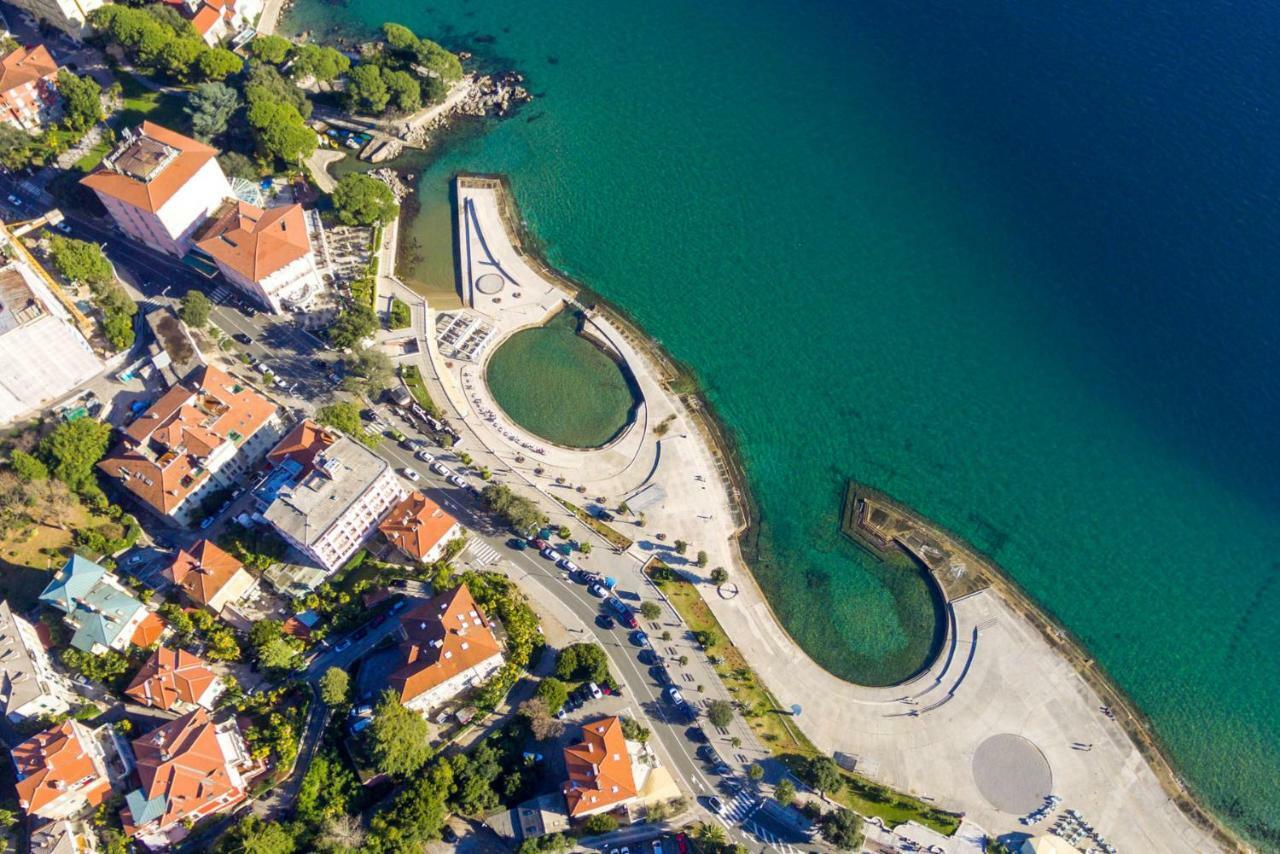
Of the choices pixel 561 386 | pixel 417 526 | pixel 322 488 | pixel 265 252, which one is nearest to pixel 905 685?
pixel 561 386

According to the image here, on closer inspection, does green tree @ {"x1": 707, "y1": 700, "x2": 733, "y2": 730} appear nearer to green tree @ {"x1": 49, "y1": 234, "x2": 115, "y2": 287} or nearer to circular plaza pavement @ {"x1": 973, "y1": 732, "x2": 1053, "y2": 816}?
circular plaza pavement @ {"x1": 973, "y1": 732, "x2": 1053, "y2": 816}

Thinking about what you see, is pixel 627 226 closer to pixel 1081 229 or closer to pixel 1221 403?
pixel 1081 229

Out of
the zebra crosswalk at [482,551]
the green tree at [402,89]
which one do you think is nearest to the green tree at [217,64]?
the green tree at [402,89]

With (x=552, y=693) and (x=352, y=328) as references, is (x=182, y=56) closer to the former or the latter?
(x=352, y=328)

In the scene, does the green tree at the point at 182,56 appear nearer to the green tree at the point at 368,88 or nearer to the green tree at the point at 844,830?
the green tree at the point at 368,88

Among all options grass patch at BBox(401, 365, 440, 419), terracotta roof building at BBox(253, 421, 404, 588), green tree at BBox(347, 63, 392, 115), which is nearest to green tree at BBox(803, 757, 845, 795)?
terracotta roof building at BBox(253, 421, 404, 588)
